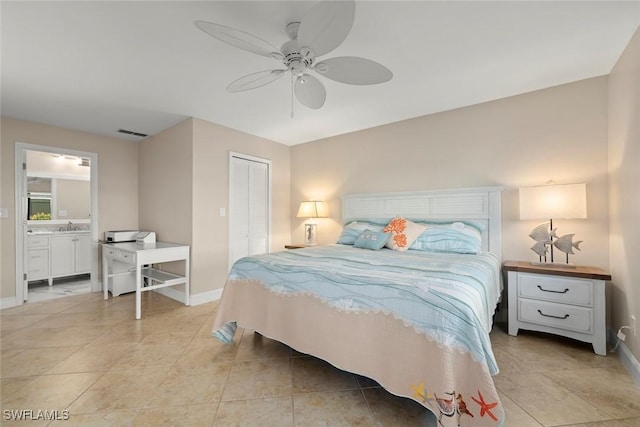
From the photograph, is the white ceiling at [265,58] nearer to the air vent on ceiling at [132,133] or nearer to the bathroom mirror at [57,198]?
the air vent on ceiling at [132,133]

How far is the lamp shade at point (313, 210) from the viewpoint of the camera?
13.4ft

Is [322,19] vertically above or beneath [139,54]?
beneath

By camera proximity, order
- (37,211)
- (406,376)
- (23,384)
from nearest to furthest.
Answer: (406,376) → (23,384) → (37,211)

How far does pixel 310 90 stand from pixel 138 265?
2643 millimetres

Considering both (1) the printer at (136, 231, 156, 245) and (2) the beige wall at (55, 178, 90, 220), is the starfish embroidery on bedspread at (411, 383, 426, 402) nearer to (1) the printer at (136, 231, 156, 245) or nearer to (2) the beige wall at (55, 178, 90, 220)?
(1) the printer at (136, 231, 156, 245)

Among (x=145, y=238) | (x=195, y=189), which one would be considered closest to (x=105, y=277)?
(x=145, y=238)

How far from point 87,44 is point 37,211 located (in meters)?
4.56

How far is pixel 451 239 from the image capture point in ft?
8.71

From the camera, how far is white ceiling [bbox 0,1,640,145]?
1634 mm

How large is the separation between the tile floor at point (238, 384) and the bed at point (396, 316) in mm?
251

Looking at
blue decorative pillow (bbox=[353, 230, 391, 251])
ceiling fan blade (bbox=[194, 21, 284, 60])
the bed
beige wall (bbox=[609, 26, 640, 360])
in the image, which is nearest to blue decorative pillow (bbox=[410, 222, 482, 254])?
the bed

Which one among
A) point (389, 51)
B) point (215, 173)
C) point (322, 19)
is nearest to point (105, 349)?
point (215, 173)

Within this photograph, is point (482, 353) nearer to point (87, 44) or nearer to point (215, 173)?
point (87, 44)

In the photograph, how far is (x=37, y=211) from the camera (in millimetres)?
4688
